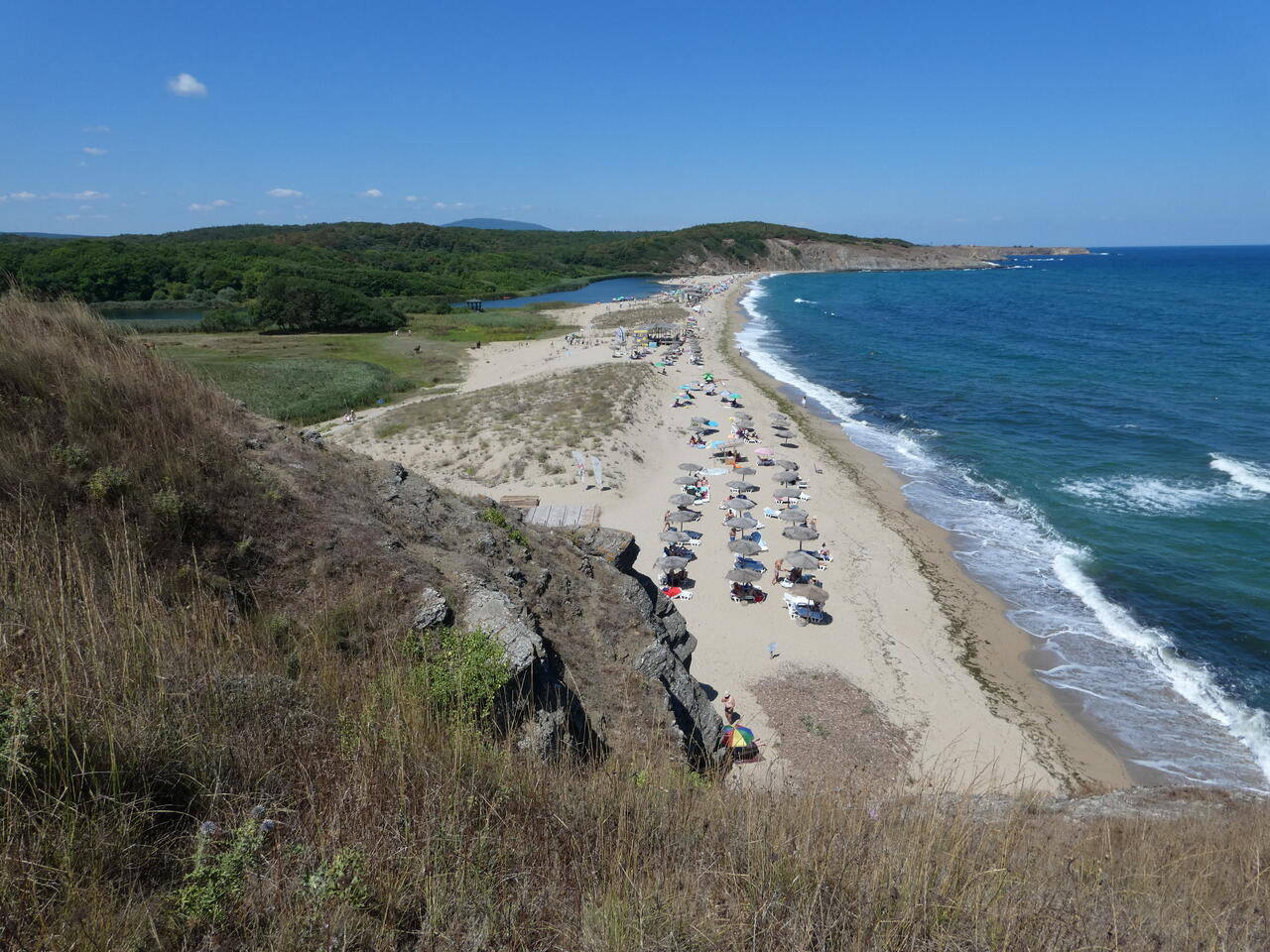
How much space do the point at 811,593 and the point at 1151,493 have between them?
17421 millimetres

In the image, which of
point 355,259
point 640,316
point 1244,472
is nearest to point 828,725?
point 1244,472

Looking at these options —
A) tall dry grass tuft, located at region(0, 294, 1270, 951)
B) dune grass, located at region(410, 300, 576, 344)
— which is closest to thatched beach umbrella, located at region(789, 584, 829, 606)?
tall dry grass tuft, located at region(0, 294, 1270, 951)

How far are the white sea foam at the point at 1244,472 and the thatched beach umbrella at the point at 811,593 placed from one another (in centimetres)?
2058

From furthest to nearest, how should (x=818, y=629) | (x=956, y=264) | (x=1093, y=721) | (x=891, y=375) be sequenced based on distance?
(x=956, y=264), (x=891, y=375), (x=818, y=629), (x=1093, y=721)

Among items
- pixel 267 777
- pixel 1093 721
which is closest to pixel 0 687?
pixel 267 777

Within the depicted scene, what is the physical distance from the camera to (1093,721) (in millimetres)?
14102

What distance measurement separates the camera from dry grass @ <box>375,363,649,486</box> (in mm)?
27438

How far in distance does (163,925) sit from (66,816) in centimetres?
63

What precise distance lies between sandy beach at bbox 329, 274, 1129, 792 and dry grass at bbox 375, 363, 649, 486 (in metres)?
A: 0.13

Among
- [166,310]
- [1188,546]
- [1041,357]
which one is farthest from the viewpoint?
[166,310]

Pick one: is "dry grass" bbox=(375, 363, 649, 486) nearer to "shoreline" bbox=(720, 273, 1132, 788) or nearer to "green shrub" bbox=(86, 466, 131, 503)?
"shoreline" bbox=(720, 273, 1132, 788)

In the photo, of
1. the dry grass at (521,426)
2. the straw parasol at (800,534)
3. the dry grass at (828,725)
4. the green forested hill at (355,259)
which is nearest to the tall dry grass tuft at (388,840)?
the dry grass at (828,725)

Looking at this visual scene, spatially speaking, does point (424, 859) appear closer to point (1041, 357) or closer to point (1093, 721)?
point (1093, 721)

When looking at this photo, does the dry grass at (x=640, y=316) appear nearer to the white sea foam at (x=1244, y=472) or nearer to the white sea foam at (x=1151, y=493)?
the white sea foam at (x=1151, y=493)
